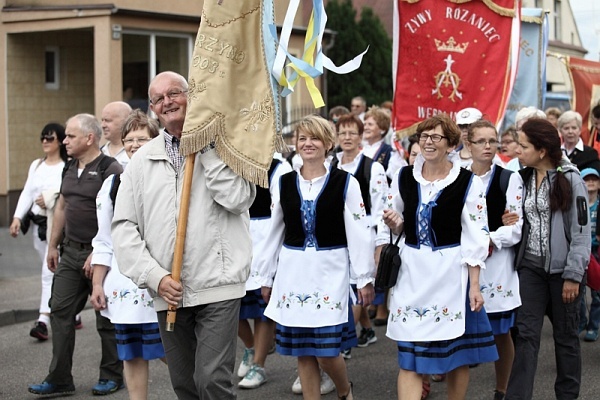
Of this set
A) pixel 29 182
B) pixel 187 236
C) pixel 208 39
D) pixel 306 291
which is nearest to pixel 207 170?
pixel 187 236

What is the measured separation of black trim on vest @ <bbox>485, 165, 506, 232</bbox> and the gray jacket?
1.43 feet

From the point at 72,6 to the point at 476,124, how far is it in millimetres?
12534

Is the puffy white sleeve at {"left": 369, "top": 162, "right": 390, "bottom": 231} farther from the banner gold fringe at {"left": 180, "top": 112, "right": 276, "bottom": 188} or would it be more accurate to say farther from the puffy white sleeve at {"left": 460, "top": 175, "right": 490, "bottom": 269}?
the banner gold fringe at {"left": 180, "top": 112, "right": 276, "bottom": 188}

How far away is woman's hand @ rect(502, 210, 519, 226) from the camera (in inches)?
259

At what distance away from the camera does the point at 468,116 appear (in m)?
8.03

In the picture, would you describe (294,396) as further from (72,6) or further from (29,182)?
(72,6)

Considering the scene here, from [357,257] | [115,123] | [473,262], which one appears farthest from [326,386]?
[115,123]

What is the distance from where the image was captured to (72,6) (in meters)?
18.1

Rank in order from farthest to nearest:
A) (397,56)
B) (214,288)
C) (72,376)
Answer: (397,56), (72,376), (214,288)

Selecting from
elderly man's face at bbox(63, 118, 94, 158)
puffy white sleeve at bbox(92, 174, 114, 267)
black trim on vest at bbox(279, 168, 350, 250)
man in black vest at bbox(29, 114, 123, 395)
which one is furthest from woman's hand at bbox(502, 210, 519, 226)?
elderly man's face at bbox(63, 118, 94, 158)

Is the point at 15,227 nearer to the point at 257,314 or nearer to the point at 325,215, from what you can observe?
the point at 257,314

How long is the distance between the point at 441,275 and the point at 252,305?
2.28 metres

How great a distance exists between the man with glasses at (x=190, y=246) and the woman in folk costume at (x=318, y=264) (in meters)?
1.50

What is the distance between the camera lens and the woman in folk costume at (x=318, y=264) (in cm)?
639
